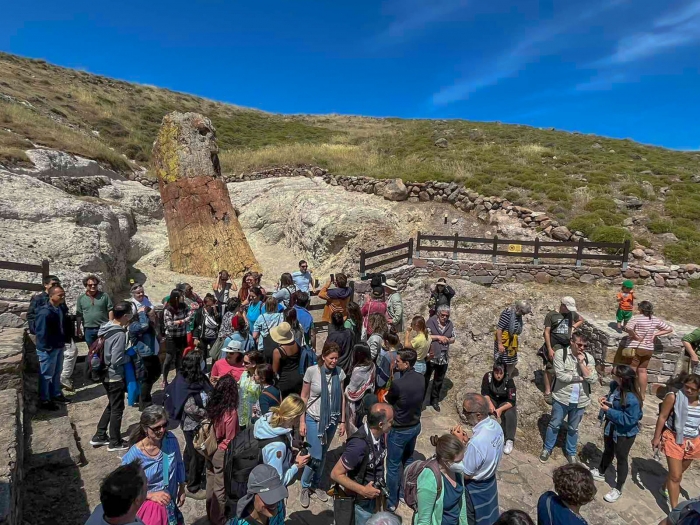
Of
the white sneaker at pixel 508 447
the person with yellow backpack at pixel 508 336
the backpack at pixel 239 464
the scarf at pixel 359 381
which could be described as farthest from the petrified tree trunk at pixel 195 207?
the backpack at pixel 239 464

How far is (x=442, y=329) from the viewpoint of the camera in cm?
662

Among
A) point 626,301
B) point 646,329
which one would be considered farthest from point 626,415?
point 626,301

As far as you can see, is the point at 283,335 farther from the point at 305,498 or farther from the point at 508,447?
the point at 508,447

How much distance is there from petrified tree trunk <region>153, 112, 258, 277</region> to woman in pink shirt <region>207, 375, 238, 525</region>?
10836 millimetres

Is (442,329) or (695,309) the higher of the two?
(442,329)

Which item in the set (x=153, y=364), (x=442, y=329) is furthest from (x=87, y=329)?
(x=442, y=329)

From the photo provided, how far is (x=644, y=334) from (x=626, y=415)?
3.13 metres

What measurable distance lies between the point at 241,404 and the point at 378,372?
189cm

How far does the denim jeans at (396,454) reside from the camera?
14.5 feet

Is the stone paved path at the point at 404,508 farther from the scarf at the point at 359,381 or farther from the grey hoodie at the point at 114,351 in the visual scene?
the scarf at the point at 359,381

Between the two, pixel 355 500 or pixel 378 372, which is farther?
pixel 378 372

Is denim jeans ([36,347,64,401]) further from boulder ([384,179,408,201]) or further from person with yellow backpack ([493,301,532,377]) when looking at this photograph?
boulder ([384,179,408,201])

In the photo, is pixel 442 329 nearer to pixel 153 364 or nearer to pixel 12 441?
pixel 153 364

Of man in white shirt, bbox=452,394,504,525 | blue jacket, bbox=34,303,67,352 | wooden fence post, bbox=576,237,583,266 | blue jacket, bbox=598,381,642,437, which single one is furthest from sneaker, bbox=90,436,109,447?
wooden fence post, bbox=576,237,583,266
